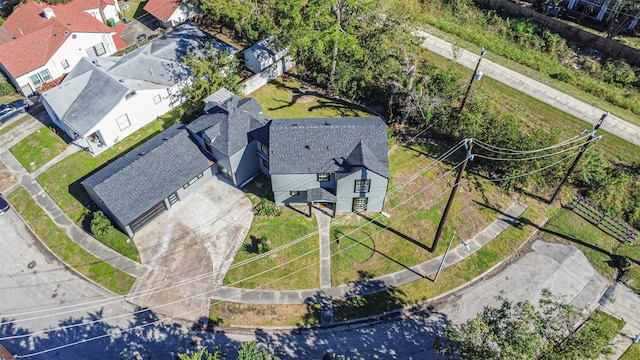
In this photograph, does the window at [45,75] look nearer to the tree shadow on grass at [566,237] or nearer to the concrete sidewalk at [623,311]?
the tree shadow on grass at [566,237]

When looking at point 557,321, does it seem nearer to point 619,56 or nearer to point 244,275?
point 244,275

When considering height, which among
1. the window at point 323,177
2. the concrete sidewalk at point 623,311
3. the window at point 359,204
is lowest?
the concrete sidewalk at point 623,311

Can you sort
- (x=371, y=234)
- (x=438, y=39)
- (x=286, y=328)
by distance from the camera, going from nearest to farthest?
(x=286, y=328) → (x=371, y=234) → (x=438, y=39)

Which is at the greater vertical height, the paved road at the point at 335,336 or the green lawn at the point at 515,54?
the green lawn at the point at 515,54

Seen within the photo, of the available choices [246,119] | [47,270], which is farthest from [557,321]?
[47,270]

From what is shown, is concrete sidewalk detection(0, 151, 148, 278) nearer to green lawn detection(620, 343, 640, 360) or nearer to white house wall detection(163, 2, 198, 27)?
white house wall detection(163, 2, 198, 27)

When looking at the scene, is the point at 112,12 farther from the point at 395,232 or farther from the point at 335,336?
the point at 335,336


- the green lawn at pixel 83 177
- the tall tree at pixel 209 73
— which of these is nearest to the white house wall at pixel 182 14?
the tall tree at pixel 209 73
